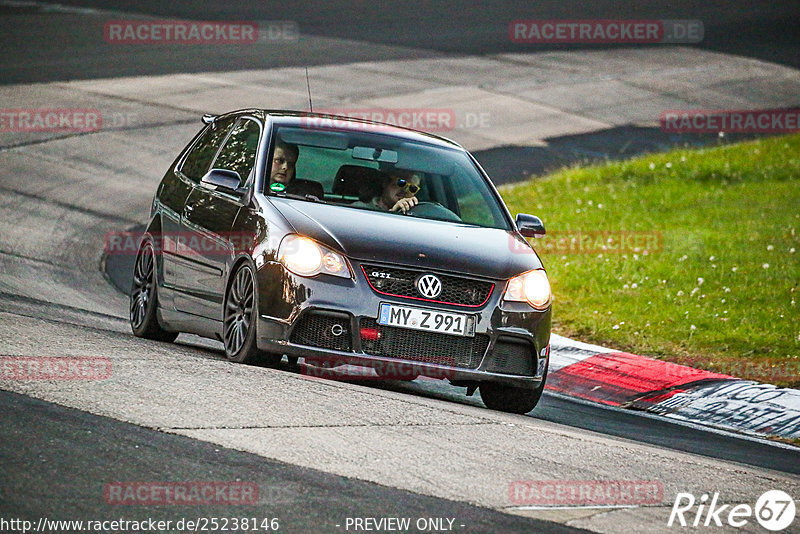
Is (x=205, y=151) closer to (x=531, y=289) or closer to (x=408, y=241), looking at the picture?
(x=408, y=241)

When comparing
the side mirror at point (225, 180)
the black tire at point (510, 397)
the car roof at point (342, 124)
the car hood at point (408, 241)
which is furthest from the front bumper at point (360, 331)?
the car roof at point (342, 124)

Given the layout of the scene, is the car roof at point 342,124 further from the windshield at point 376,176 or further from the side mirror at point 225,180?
the side mirror at point 225,180

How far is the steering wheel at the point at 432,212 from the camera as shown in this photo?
9.05m

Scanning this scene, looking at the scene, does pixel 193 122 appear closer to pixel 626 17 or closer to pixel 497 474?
pixel 497 474

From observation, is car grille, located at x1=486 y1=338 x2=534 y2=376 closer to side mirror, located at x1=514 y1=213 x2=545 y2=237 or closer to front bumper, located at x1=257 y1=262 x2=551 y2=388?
front bumper, located at x1=257 y1=262 x2=551 y2=388

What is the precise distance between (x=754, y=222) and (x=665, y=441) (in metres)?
9.07

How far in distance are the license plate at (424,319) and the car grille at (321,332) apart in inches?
8.6

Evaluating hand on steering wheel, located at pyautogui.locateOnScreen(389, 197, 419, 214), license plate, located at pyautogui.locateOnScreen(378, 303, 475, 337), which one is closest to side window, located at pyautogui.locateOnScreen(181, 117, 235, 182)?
hand on steering wheel, located at pyautogui.locateOnScreen(389, 197, 419, 214)

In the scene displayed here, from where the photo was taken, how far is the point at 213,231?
8.96m

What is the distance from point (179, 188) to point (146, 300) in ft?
2.78

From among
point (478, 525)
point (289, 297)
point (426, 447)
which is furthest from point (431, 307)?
point (478, 525)

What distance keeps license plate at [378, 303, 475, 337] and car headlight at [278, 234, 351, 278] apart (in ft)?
1.04

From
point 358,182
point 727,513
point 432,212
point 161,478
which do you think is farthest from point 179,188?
point 727,513

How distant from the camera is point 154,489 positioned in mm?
5402
